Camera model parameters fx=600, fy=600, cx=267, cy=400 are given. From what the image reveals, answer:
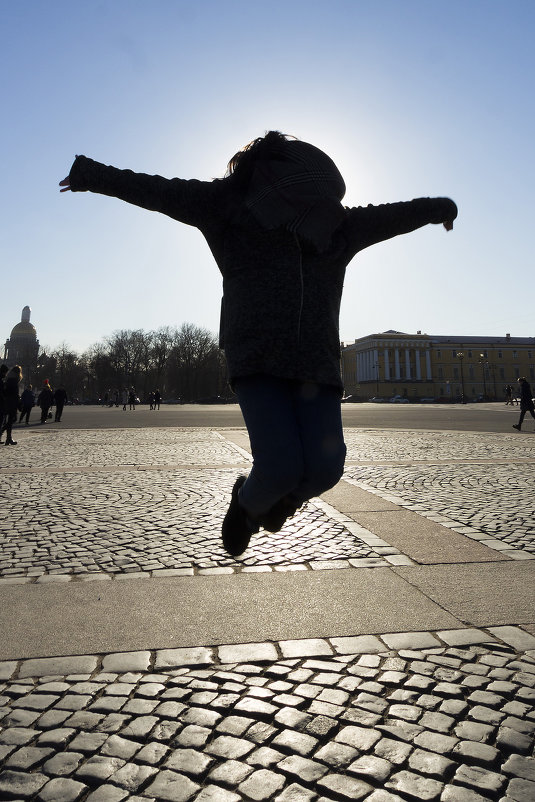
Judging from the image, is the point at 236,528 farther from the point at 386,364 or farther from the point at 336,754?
the point at 386,364

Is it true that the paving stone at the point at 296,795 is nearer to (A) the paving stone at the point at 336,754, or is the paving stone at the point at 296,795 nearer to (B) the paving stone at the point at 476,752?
(A) the paving stone at the point at 336,754

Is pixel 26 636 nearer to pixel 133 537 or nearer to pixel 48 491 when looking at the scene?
pixel 133 537

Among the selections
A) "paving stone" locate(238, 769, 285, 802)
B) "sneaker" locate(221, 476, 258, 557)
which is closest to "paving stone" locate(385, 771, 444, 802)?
"paving stone" locate(238, 769, 285, 802)

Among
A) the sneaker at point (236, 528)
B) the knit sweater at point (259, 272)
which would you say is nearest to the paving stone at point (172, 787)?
the sneaker at point (236, 528)

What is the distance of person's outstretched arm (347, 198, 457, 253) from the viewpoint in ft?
9.09

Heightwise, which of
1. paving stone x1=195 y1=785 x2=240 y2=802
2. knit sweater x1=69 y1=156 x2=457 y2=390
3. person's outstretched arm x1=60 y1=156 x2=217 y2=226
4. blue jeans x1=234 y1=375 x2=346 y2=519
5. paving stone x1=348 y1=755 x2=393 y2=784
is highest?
person's outstretched arm x1=60 y1=156 x2=217 y2=226

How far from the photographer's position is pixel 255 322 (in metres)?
2.44

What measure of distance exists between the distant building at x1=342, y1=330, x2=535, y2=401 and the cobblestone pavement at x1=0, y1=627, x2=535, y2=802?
113263mm

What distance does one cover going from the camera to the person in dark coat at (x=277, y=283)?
244 cm

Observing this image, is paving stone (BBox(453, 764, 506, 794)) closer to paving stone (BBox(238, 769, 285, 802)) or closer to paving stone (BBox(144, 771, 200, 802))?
paving stone (BBox(238, 769, 285, 802))

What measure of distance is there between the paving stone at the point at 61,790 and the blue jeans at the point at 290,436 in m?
1.23

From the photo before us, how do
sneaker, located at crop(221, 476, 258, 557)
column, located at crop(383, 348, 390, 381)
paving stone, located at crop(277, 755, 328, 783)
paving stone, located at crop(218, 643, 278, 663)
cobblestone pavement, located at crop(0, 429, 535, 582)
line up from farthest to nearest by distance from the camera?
→ column, located at crop(383, 348, 390, 381) < cobblestone pavement, located at crop(0, 429, 535, 582) < sneaker, located at crop(221, 476, 258, 557) < paving stone, located at crop(218, 643, 278, 663) < paving stone, located at crop(277, 755, 328, 783)

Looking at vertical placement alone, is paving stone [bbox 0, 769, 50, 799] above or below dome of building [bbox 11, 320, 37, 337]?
below

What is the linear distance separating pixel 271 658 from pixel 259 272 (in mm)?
1631
